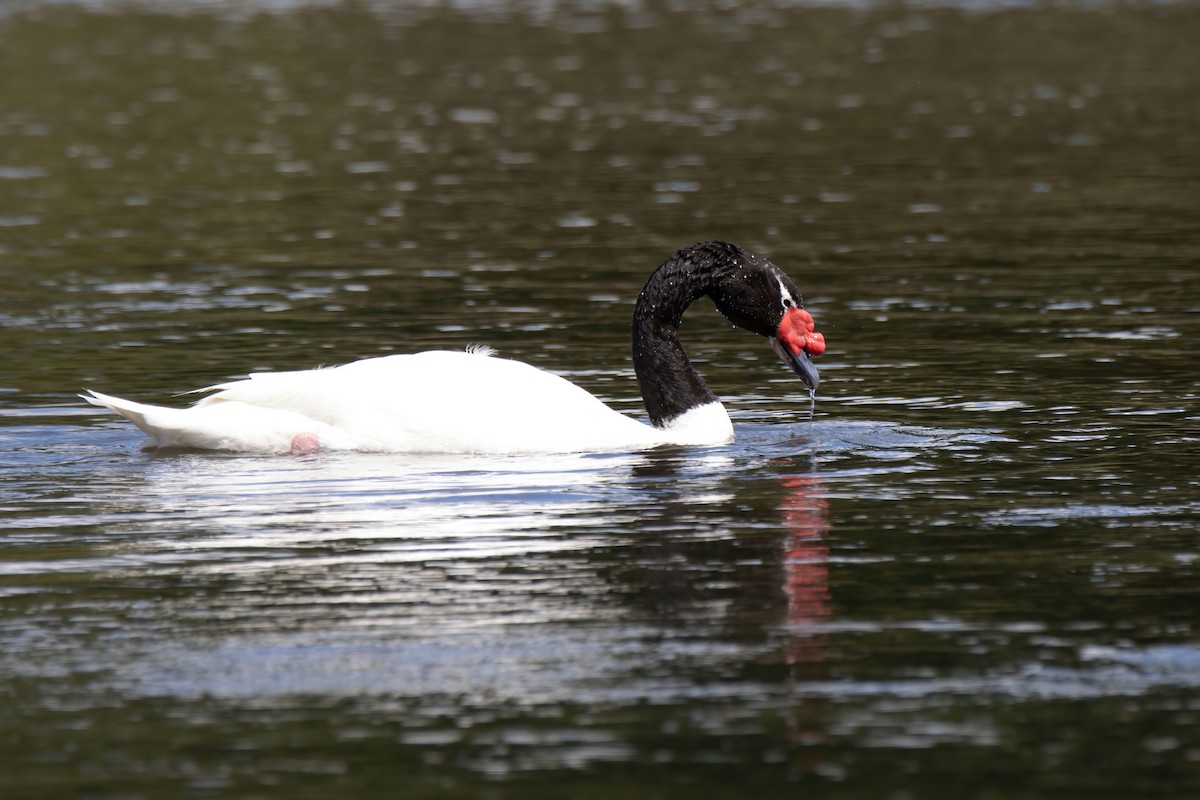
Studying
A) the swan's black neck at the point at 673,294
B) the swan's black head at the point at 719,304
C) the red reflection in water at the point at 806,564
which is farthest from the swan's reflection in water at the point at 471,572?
the swan's black neck at the point at 673,294

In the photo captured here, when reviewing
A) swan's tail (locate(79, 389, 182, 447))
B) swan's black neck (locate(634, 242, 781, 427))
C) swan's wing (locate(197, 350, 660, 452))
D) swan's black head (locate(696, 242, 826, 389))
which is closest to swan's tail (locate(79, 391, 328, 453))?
swan's tail (locate(79, 389, 182, 447))

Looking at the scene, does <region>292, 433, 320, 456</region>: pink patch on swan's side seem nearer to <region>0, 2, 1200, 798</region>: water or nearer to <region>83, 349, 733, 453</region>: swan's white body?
<region>83, 349, 733, 453</region>: swan's white body

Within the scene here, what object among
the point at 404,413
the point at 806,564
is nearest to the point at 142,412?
the point at 404,413

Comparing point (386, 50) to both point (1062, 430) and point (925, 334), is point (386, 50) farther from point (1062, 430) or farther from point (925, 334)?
point (1062, 430)

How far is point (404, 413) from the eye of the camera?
13250 millimetres

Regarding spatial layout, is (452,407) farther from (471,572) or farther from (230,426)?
(471,572)

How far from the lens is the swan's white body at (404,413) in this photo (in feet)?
43.4

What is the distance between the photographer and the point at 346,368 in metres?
13.6

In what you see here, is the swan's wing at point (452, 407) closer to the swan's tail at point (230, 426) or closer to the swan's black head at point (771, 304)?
the swan's tail at point (230, 426)

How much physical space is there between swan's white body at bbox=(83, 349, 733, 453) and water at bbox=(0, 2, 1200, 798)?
0.79ft

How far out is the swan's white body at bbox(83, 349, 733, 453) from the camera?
1323 cm

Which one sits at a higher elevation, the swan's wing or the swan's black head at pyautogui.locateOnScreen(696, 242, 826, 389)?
the swan's black head at pyautogui.locateOnScreen(696, 242, 826, 389)

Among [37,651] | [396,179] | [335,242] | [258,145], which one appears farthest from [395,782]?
[258,145]

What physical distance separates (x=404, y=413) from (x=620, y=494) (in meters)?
1.82
